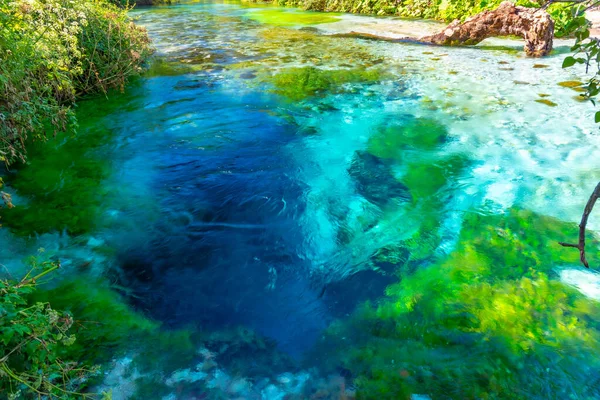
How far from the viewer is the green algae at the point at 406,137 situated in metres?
5.94

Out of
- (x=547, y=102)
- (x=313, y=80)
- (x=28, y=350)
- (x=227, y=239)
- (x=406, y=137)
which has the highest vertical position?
(x=313, y=80)

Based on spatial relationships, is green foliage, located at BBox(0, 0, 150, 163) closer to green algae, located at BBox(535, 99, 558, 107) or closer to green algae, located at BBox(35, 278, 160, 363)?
green algae, located at BBox(35, 278, 160, 363)

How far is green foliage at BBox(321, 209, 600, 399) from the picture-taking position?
2588 millimetres

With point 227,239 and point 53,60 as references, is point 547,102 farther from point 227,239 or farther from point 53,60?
point 53,60

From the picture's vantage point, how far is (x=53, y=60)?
536cm

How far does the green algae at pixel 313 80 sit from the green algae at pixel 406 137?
2.33 metres

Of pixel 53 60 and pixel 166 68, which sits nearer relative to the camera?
pixel 53 60

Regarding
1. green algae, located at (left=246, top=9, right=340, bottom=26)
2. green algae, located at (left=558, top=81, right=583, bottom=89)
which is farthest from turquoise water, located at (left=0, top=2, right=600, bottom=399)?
green algae, located at (left=246, top=9, right=340, bottom=26)

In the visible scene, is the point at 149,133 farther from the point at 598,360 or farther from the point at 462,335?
the point at 598,360

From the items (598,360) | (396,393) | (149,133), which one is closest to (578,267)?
(598,360)

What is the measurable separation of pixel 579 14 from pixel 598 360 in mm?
2434

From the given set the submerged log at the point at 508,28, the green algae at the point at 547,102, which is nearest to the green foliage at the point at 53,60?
the green algae at the point at 547,102

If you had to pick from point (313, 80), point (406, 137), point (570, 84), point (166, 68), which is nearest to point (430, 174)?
point (406, 137)

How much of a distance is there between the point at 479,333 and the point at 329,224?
6.31 feet
